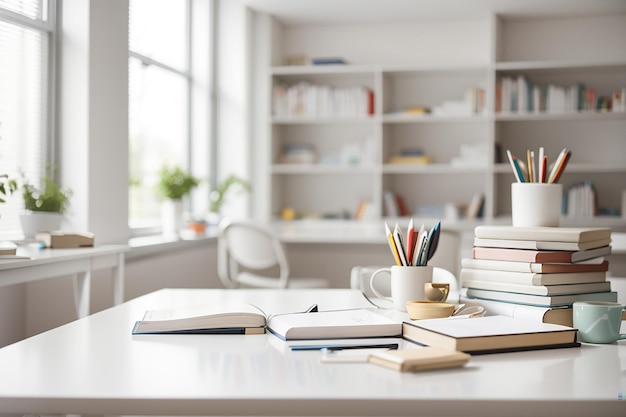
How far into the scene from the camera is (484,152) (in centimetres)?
Answer: 573

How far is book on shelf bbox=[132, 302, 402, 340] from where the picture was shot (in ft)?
4.50

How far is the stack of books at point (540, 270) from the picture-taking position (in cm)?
152

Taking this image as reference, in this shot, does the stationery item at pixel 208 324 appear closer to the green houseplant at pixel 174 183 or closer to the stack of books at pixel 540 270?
the stack of books at pixel 540 270

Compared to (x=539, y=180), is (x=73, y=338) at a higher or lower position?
lower

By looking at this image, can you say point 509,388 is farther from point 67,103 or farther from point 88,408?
point 67,103

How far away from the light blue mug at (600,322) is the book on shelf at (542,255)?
15 cm

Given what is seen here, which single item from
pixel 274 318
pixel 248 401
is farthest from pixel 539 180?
pixel 248 401

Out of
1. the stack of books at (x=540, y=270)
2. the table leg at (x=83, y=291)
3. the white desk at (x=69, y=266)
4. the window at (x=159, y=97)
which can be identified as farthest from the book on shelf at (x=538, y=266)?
the window at (x=159, y=97)

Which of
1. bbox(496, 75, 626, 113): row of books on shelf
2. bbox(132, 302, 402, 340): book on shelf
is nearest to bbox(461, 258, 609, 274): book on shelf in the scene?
bbox(132, 302, 402, 340): book on shelf

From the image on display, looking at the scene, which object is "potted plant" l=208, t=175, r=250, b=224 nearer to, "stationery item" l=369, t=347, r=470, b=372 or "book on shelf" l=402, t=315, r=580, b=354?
"book on shelf" l=402, t=315, r=580, b=354

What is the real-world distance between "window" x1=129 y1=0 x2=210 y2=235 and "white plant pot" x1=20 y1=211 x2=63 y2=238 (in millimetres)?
1474

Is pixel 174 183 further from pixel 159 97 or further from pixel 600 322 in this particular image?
pixel 600 322

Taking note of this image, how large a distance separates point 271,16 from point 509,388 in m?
5.30

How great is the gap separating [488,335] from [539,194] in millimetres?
471
